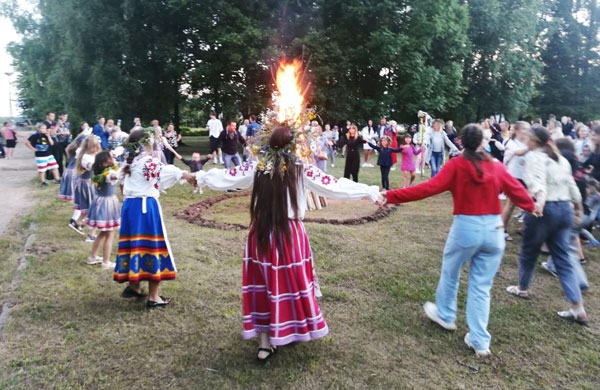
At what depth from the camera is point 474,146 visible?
4242 millimetres

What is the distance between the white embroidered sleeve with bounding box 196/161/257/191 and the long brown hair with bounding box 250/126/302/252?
0.30 metres

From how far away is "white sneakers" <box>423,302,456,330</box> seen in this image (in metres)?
4.84

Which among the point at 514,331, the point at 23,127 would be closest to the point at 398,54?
the point at 514,331

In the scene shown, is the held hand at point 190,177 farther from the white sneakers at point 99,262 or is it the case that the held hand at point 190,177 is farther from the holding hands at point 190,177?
the white sneakers at point 99,262

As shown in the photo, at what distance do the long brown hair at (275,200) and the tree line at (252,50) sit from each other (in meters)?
19.8

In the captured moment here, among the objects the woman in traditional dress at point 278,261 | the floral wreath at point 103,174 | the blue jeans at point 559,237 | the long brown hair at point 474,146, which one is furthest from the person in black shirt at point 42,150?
the blue jeans at point 559,237

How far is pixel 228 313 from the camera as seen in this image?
523 centimetres

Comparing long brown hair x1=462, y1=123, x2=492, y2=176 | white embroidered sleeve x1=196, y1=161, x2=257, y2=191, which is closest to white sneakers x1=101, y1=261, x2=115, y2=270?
white embroidered sleeve x1=196, y1=161, x2=257, y2=191

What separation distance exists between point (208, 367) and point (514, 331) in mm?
3392

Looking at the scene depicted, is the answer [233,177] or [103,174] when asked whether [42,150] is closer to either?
[103,174]

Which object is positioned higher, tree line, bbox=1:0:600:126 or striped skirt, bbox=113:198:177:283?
tree line, bbox=1:0:600:126

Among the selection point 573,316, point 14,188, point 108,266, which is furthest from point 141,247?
point 14,188

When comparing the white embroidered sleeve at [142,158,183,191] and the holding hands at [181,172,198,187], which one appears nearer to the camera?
the holding hands at [181,172,198,187]

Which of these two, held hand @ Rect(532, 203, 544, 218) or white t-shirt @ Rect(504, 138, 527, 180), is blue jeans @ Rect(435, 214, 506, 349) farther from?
white t-shirt @ Rect(504, 138, 527, 180)
